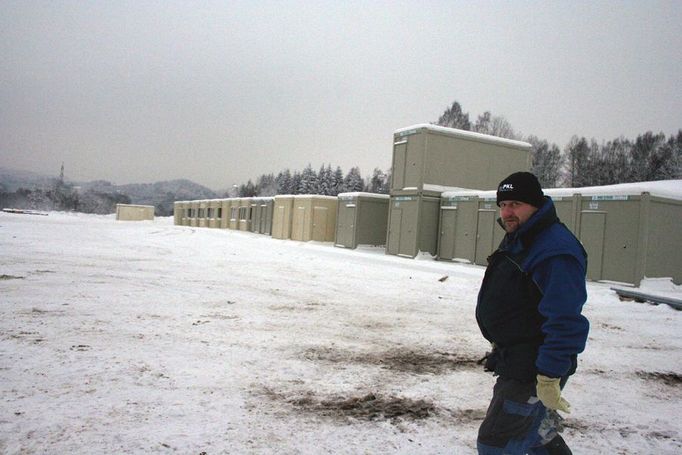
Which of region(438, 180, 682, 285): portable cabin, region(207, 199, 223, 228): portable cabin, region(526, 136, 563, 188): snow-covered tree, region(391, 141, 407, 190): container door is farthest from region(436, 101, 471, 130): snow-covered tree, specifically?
region(438, 180, 682, 285): portable cabin

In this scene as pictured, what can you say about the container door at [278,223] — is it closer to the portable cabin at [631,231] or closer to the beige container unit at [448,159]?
the beige container unit at [448,159]

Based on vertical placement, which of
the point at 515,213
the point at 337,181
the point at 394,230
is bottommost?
the point at 394,230

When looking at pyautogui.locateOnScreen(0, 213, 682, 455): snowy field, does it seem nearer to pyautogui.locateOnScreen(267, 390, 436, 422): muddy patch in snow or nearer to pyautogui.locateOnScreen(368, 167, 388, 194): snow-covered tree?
pyautogui.locateOnScreen(267, 390, 436, 422): muddy patch in snow

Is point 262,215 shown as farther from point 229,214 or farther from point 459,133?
point 459,133

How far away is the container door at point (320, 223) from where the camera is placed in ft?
94.8

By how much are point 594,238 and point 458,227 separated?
225 inches

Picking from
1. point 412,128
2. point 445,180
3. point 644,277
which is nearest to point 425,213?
point 445,180

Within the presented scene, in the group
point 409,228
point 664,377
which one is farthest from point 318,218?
point 664,377

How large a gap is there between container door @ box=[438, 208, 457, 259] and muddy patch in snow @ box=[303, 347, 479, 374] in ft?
46.2

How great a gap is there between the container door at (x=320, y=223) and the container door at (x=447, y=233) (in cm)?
960

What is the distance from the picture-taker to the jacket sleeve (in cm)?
231

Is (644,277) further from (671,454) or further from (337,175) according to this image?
(337,175)

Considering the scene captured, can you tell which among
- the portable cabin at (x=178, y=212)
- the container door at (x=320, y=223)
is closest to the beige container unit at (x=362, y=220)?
the container door at (x=320, y=223)

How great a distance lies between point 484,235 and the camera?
1858 cm
